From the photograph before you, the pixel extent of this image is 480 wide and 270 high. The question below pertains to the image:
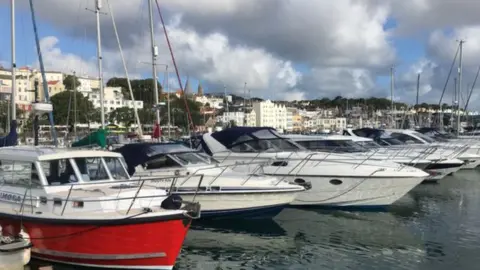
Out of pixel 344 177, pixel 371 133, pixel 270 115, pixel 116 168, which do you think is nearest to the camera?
pixel 116 168

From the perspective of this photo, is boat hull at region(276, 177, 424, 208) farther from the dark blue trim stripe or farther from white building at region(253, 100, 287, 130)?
white building at region(253, 100, 287, 130)

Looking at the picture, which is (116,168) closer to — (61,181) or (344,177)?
(61,181)

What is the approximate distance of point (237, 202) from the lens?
14.4 metres

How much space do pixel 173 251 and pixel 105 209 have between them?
162cm

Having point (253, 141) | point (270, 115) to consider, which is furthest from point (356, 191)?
point (270, 115)

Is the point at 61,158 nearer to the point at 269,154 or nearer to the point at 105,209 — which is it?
the point at 105,209

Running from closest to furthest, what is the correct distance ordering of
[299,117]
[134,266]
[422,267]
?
1. [134,266]
2. [422,267]
3. [299,117]

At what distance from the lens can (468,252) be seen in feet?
40.9

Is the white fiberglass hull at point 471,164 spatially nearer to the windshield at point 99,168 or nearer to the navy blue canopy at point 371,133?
the navy blue canopy at point 371,133

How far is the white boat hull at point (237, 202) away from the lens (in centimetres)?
1442

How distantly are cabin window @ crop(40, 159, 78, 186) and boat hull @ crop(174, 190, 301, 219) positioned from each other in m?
3.58

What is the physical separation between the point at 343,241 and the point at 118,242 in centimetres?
649

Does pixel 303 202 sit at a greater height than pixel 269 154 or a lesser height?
lesser

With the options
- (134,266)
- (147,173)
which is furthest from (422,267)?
(147,173)
